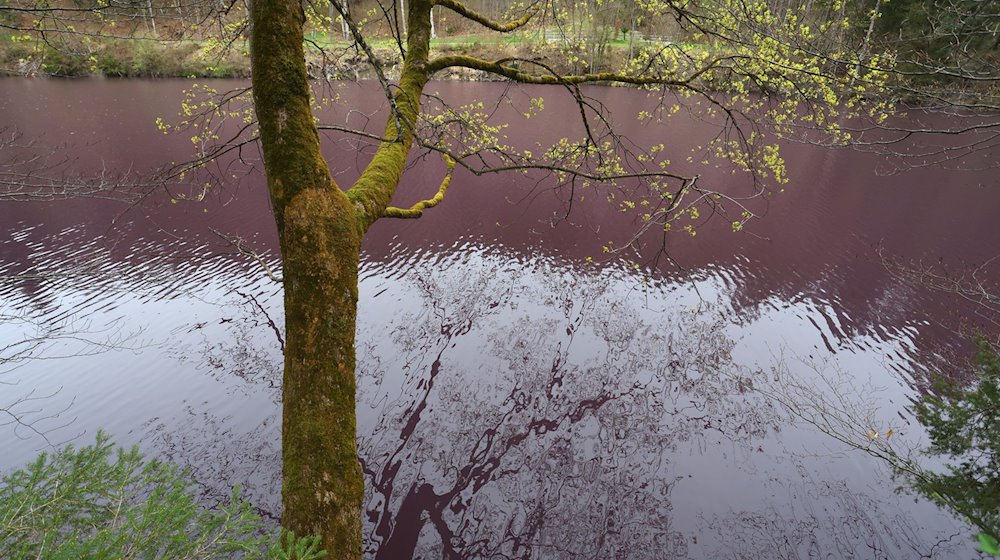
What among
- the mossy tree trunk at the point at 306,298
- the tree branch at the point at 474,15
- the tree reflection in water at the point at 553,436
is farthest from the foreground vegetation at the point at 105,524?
the tree branch at the point at 474,15

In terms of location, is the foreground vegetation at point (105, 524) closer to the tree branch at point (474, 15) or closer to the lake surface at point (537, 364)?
the lake surface at point (537, 364)

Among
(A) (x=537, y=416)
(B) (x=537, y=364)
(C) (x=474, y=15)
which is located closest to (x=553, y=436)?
(A) (x=537, y=416)

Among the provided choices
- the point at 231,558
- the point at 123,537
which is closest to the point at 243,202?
the point at 231,558

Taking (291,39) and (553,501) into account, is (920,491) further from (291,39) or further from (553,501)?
(291,39)

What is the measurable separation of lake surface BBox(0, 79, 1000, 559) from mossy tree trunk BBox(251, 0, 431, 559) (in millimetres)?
2357

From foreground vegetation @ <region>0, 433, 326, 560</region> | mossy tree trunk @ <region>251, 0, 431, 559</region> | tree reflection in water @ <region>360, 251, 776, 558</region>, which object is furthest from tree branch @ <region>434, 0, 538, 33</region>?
tree reflection in water @ <region>360, 251, 776, 558</region>

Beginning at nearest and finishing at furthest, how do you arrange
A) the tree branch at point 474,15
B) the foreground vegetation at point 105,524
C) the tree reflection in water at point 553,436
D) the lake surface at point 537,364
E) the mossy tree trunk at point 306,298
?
the foreground vegetation at point 105,524
the mossy tree trunk at point 306,298
the tree branch at point 474,15
the tree reflection in water at point 553,436
the lake surface at point 537,364

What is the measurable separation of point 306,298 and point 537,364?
4.56m

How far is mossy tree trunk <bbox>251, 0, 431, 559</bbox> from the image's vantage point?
6.44ft

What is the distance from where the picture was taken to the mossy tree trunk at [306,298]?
→ 6.44ft

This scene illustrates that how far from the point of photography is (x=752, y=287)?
8.14 metres

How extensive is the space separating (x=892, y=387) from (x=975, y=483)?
5.64 feet

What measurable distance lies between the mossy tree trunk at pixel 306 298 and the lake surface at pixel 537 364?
236 cm

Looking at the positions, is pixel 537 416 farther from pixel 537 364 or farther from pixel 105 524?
pixel 105 524
